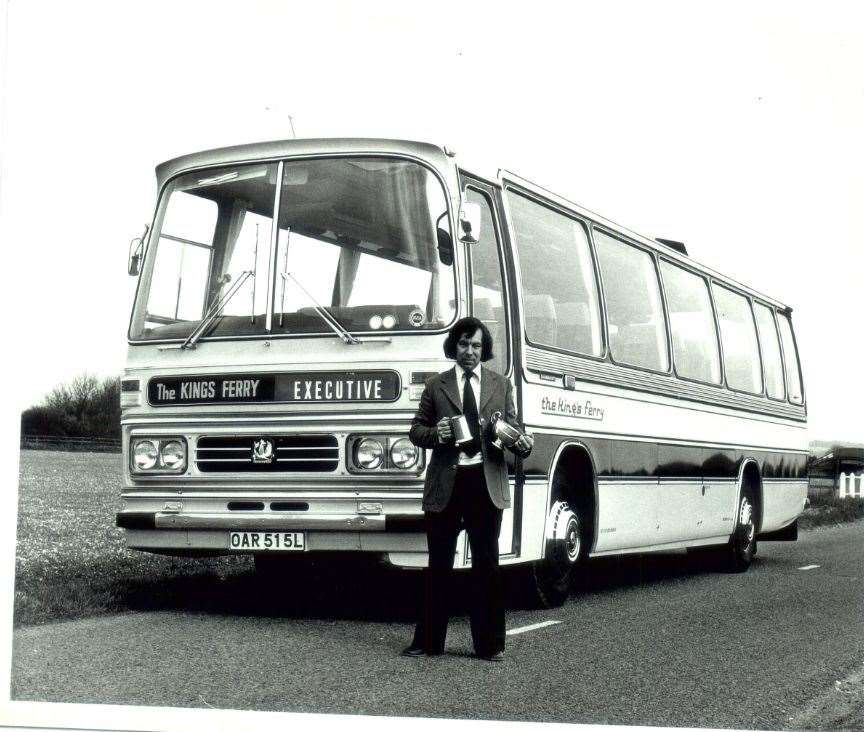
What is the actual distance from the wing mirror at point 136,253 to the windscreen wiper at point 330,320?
1.15 meters

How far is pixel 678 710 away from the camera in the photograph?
22.1ft

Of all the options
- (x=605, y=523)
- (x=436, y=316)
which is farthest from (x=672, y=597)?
(x=436, y=316)

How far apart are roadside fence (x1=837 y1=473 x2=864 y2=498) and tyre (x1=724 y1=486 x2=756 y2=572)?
1.63 m

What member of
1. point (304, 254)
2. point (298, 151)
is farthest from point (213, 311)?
point (298, 151)

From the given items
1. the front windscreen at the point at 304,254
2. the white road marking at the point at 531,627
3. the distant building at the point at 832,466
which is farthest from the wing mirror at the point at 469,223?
the distant building at the point at 832,466

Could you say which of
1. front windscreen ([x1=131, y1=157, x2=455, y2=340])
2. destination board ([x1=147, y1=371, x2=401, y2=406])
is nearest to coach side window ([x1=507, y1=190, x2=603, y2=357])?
front windscreen ([x1=131, y1=157, x2=455, y2=340])

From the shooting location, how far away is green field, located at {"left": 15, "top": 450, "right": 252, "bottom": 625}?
8.92m

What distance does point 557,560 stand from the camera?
952cm

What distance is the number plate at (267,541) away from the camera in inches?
326

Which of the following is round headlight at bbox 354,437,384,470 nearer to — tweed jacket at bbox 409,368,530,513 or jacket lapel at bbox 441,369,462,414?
tweed jacket at bbox 409,368,530,513

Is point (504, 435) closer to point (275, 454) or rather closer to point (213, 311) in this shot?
point (275, 454)

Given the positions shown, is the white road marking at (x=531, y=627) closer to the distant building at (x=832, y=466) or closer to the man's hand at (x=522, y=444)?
the man's hand at (x=522, y=444)

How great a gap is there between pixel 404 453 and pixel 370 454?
8.4 inches

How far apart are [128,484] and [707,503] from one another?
592 centimetres
